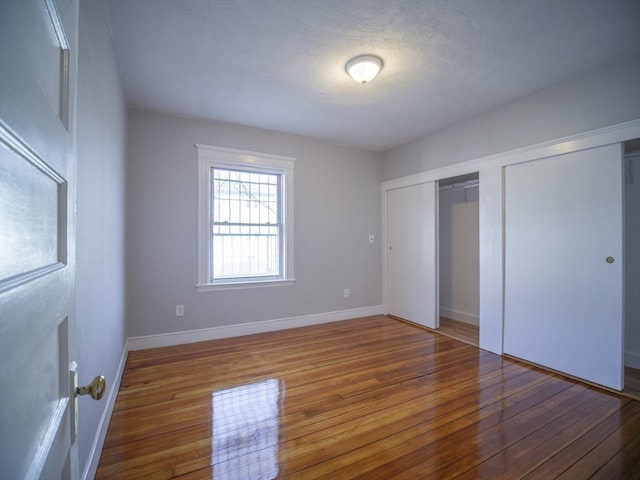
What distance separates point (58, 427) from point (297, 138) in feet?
13.1

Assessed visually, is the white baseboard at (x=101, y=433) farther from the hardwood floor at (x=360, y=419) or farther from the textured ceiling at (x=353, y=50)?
the textured ceiling at (x=353, y=50)

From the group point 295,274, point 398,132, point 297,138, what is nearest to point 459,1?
point 398,132

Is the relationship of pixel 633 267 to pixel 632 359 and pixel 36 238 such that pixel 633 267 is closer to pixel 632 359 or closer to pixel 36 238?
pixel 632 359

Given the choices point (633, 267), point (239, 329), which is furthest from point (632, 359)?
point (239, 329)

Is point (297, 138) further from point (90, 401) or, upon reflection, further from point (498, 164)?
point (90, 401)

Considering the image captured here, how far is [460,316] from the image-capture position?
437 centimetres

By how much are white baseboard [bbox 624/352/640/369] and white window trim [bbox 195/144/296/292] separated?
3.61m

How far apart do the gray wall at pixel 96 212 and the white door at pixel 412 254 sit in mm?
3517

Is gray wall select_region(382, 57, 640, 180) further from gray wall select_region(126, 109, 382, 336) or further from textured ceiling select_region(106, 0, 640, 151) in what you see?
gray wall select_region(126, 109, 382, 336)

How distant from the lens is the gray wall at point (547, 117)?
2.38 m

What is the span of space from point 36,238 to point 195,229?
3.22 meters

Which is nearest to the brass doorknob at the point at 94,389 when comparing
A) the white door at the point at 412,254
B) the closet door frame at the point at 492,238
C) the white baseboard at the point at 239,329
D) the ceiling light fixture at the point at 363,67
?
the ceiling light fixture at the point at 363,67

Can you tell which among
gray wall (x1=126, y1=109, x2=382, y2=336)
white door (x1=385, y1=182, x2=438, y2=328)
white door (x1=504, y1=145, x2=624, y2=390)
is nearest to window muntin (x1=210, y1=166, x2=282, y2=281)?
gray wall (x1=126, y1=109, x2=382, y2=336)

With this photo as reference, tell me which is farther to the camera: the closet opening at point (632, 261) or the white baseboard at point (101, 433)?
the closet opening at point (632, 261)
